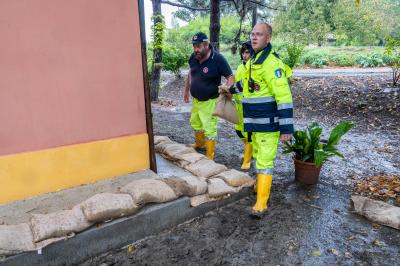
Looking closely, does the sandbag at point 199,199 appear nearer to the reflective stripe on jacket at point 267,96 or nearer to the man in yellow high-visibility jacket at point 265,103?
the man in yellow high-visibility jacket at point 265,103

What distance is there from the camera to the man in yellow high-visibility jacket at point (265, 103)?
10.5 feet

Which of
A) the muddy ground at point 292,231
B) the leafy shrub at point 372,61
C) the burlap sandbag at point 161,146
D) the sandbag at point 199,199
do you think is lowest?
the muddy ground at point 292,231

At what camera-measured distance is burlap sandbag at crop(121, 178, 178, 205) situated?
3.07m

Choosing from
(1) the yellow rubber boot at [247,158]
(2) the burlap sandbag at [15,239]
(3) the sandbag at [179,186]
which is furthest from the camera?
(1) the yellow rubber boot at [247,158]

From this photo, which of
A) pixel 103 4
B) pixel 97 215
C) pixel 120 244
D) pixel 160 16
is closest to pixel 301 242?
pixel 120 244

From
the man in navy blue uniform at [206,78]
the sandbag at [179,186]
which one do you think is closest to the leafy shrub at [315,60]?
the man in navy blue uniform at [206,78]

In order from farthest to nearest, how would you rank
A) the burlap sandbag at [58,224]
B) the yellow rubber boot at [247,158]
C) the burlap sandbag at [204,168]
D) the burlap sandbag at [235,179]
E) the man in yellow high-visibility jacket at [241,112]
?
the yellow rubber boot at [247,158], the man in yellow high-visibility jacket at [241,112], the burlap sandbag at [204,168], the burlap sandbag at [235,179], the burlap sandbag at [58,224]

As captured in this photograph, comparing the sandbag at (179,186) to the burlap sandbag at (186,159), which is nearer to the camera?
the sandbag at (179,186)

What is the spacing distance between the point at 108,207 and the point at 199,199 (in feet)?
3.21

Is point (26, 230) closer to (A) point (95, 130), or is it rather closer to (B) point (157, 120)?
(A) point (95, 130)

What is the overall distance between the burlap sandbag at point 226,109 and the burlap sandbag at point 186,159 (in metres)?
0.61

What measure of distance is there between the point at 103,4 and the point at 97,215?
203 centimetres

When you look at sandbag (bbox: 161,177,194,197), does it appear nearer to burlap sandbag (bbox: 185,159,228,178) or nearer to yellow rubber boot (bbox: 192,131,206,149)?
burlap sandbag (bbox: 185,159,228,178)

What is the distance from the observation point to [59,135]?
329cm
